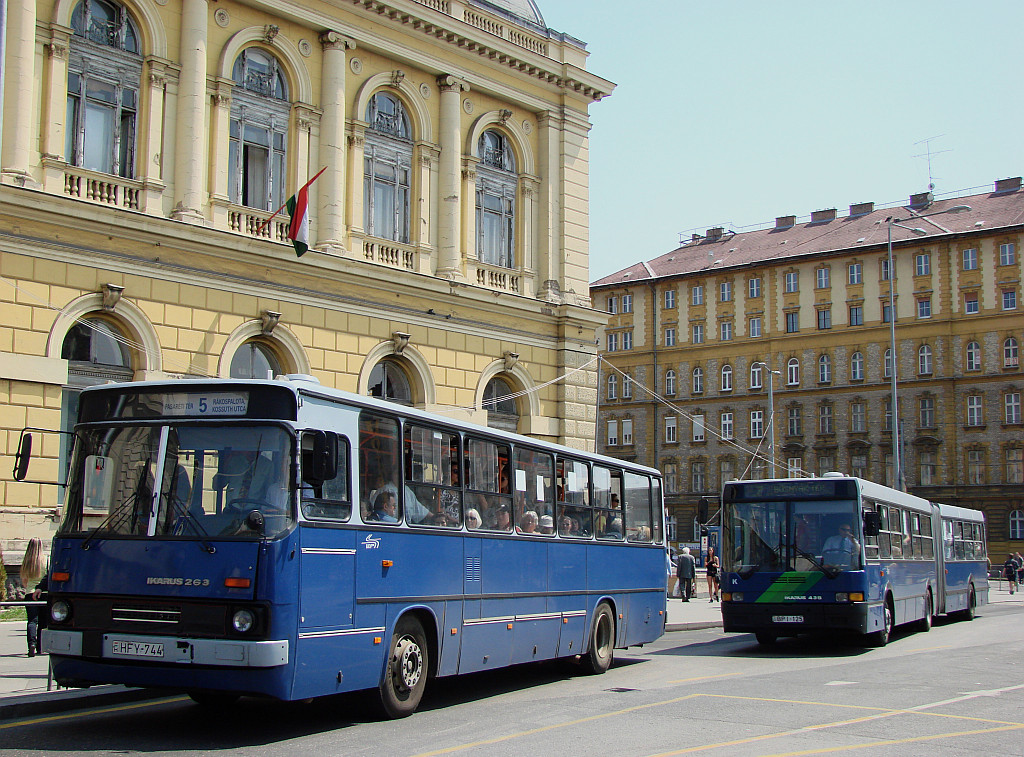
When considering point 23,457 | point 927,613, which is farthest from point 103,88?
point 927,613

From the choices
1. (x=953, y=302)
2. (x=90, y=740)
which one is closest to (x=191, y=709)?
(x=90, y=740)

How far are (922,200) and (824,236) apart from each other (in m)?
7.04

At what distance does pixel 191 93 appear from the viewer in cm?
2333

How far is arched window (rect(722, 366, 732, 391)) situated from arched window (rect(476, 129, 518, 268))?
5616 cm

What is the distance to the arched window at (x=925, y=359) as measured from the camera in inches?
3024

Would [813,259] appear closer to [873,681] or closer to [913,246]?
[913,246]

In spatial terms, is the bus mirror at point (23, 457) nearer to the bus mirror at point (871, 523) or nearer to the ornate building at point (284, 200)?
the ornate building at point (284, 200)

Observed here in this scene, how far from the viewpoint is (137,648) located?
9.68 metres

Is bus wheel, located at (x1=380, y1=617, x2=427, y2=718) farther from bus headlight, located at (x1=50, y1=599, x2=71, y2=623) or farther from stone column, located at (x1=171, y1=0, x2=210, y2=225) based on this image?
stone column, located at (x1=171, y1=0, x2=210, y2=225)

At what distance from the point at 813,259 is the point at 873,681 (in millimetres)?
69489

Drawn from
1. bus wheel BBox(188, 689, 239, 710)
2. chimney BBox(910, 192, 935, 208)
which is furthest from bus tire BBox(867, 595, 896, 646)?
chimney BBox(910, 192, 935, 208)

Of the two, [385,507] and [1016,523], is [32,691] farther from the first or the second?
[1016,523]

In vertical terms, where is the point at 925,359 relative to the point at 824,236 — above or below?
below

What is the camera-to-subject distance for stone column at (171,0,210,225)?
75.6 ft
